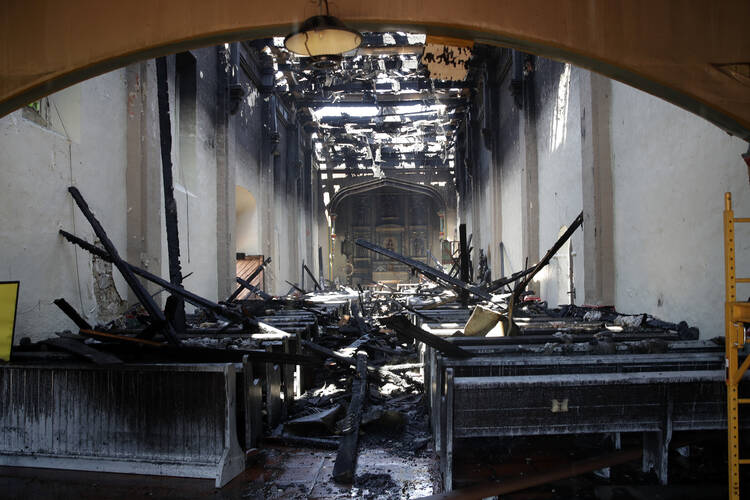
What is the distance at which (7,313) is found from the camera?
378 cm

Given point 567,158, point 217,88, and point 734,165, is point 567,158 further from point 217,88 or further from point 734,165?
point 217,88

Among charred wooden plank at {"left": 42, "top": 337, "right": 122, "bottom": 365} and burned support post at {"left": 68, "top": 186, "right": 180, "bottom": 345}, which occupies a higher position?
burned support post at {"left": 68, "top": 186, "right": 180, "bottom": 345}

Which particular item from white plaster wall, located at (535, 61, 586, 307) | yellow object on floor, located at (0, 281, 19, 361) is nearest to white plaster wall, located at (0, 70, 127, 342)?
yellow object on floor, located at (0, 281, 19, 361)

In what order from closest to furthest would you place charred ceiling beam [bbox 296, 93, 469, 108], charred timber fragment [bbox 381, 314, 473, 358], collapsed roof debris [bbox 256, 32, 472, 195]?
charred timber fragment [bbox 381, 314, 473, 358], collapsed roof debris [bbox 256, 32, 472, 195], charred ceiling beam [bbox 296, 93, 469, 108]

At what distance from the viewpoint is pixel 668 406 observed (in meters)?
3.32

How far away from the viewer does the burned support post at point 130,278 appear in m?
4.61

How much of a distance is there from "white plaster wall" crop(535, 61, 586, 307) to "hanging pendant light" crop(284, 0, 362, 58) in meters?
5.49

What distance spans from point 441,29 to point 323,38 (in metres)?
0.78

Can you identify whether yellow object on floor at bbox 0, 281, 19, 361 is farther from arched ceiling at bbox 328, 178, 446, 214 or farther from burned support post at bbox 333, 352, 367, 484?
arched ceiling at bbox 328, 178, 446, 214

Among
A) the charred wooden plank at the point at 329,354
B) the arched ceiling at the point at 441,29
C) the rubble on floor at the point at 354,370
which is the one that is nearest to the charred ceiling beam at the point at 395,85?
the rubble on floor at the point at 354,370

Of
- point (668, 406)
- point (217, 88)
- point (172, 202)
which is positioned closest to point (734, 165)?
point (668, 406)

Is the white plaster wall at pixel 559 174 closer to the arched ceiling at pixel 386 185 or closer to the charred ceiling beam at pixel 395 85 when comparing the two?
the charred ceiling beam at pixel 395 85

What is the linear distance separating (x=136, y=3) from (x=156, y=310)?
2916mm

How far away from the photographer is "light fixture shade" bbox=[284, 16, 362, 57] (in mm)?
3215
